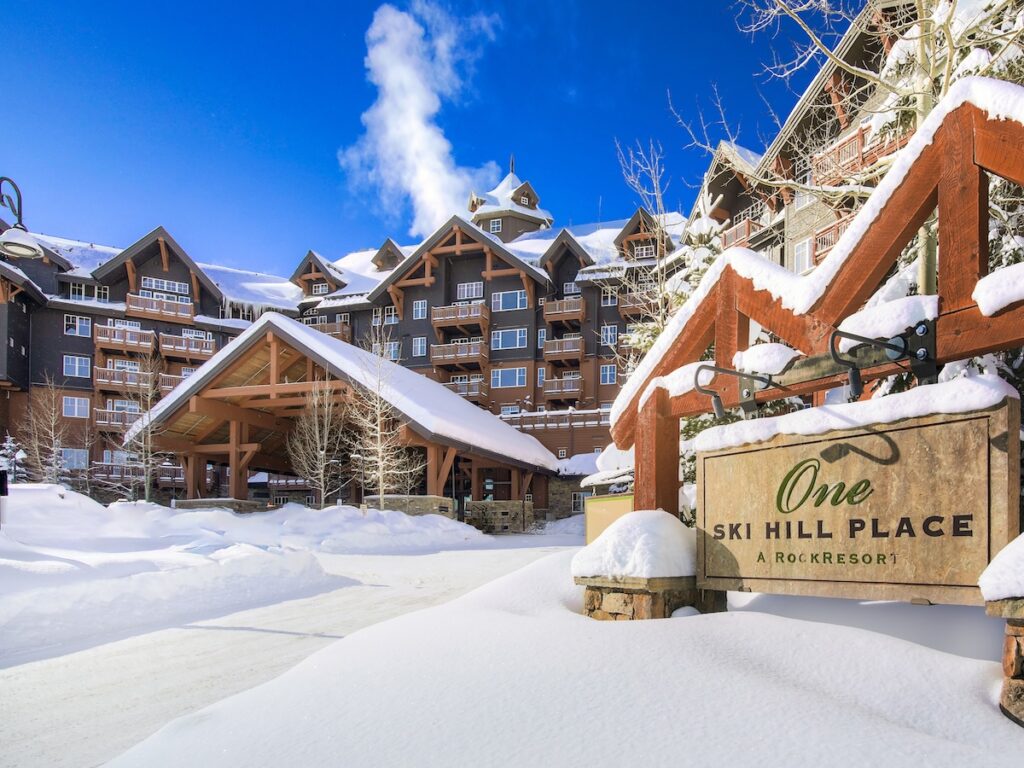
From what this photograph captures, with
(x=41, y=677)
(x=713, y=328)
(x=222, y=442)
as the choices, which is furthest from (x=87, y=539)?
(x=222, y=442)

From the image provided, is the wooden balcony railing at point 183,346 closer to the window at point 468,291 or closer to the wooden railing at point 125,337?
the wooden railing at point 125,337

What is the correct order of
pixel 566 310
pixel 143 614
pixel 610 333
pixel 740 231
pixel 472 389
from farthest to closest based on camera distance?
pixel 610 333 → pixel 472 389 → pixel 566 310 → pixel 740 231 → pixel 143 614

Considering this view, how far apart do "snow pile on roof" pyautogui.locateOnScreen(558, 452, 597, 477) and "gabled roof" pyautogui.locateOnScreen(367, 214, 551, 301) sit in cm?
1106

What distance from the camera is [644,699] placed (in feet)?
10.1

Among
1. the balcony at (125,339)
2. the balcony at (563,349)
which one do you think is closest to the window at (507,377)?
the balcony at (563,349)

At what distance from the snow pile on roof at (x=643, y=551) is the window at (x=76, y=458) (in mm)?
36699

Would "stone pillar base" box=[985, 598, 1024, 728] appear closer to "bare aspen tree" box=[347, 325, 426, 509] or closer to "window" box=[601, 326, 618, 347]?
"bare aspen tree" box=[347, 325, 426, 509]

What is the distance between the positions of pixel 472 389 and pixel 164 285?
65.7ft

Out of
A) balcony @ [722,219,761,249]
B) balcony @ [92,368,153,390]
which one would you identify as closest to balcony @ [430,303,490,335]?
balcony @ [722,219,761,249]

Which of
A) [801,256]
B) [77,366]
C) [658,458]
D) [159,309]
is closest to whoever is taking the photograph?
[658,458]

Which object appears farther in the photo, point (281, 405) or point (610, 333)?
point (610, 333)

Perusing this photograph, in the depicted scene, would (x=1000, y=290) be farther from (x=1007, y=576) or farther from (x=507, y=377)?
(x=507, y=377)

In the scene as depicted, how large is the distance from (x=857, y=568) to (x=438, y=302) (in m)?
36.7

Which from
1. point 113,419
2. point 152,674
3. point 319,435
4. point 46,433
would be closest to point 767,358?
point 152,674
